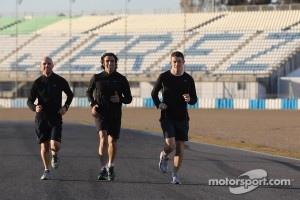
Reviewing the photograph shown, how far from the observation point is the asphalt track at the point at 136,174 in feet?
32.0

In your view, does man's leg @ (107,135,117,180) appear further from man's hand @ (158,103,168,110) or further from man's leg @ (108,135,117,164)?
man's hand @ (158,103,168,110)

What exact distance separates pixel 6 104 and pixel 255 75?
19884 millimetres

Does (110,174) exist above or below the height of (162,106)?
below

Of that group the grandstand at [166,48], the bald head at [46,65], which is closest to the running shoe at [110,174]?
the bald head at [46,65]

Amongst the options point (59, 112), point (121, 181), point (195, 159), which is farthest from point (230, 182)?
point (195, 159)

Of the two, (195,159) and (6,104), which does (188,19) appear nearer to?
(6,104)

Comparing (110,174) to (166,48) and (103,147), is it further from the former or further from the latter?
(166,48)

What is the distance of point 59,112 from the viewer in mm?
11750

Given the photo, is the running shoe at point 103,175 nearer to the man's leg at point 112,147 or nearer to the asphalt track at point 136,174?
the asphalt track at point 136,174

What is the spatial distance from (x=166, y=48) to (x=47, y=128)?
55.2 m

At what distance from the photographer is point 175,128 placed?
1128 centimetres

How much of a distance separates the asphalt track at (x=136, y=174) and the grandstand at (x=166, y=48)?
1562 inches

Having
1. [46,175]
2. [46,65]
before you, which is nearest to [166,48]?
[46,65]

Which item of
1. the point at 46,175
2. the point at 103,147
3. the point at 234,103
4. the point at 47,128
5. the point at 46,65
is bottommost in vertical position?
the point at 234,103
